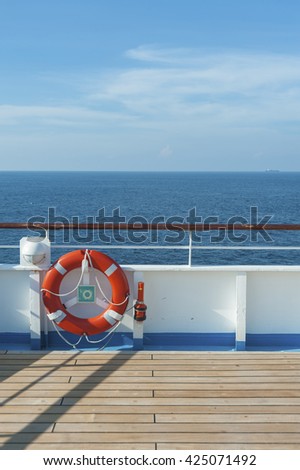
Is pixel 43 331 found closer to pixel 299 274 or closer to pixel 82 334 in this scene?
pixel 82 334

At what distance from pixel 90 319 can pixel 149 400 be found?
0.76m

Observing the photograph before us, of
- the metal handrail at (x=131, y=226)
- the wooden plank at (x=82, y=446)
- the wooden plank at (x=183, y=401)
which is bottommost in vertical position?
the wooden plank at (x=82, y=446)

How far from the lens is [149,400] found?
2043mm

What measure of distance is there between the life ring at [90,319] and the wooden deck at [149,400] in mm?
157

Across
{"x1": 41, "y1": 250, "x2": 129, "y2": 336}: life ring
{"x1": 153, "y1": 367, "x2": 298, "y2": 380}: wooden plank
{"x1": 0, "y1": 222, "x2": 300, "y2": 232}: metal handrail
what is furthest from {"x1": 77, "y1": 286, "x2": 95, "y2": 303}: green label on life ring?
{"x1": 153, "y1": 367, "x2": 298, "y2": 380}: wooden plank

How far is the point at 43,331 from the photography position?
2.77m

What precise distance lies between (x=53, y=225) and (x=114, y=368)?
2.84 ft

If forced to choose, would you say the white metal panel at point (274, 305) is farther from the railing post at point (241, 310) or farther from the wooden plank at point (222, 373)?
the wooden plank at point (222, 373)

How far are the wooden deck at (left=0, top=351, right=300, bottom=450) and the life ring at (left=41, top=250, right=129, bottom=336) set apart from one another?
0.16m

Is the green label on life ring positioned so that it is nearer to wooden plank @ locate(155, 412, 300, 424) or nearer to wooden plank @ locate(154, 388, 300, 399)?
wooden plank @ locate(154, 388, 300, 399)

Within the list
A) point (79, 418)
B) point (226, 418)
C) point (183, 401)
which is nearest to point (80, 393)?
point (79, 418)

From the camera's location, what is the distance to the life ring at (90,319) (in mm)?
2660

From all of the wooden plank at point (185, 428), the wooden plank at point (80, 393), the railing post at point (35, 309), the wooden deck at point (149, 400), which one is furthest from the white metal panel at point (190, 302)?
the wooden plank at point (185, 428)
